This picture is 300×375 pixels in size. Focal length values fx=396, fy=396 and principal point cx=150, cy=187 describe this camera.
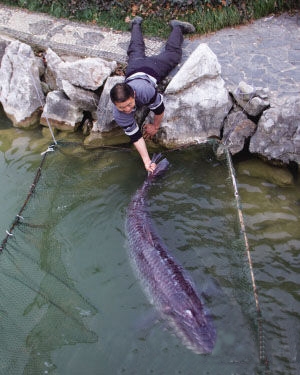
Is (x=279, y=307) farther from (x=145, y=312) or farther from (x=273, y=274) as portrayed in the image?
(x=145, y=312)

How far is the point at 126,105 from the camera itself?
22.5ft

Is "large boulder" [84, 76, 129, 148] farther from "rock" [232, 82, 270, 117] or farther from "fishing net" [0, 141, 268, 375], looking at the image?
"rock" [232, 82, 270, 117]

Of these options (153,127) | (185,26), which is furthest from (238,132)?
(185,26)

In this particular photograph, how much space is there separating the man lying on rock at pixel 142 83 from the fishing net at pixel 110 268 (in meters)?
0.99

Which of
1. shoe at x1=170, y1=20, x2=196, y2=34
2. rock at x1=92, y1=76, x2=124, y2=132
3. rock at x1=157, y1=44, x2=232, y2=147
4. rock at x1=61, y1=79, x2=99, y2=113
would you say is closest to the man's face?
rock at x1=157, y1=44, x2=232, y2=147

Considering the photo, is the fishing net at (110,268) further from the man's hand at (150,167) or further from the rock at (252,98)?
the rock at (252,98)

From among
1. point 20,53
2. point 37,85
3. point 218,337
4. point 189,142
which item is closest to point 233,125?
point 189,142

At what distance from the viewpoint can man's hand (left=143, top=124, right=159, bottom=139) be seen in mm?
8930

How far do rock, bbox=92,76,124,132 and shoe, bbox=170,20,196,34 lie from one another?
217cm

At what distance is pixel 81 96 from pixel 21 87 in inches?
76.5

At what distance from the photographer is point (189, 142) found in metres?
9.11

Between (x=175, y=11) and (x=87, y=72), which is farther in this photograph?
(x=175, y=11)

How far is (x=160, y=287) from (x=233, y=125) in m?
4.20

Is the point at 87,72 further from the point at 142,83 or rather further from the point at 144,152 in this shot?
the point at 144,152
